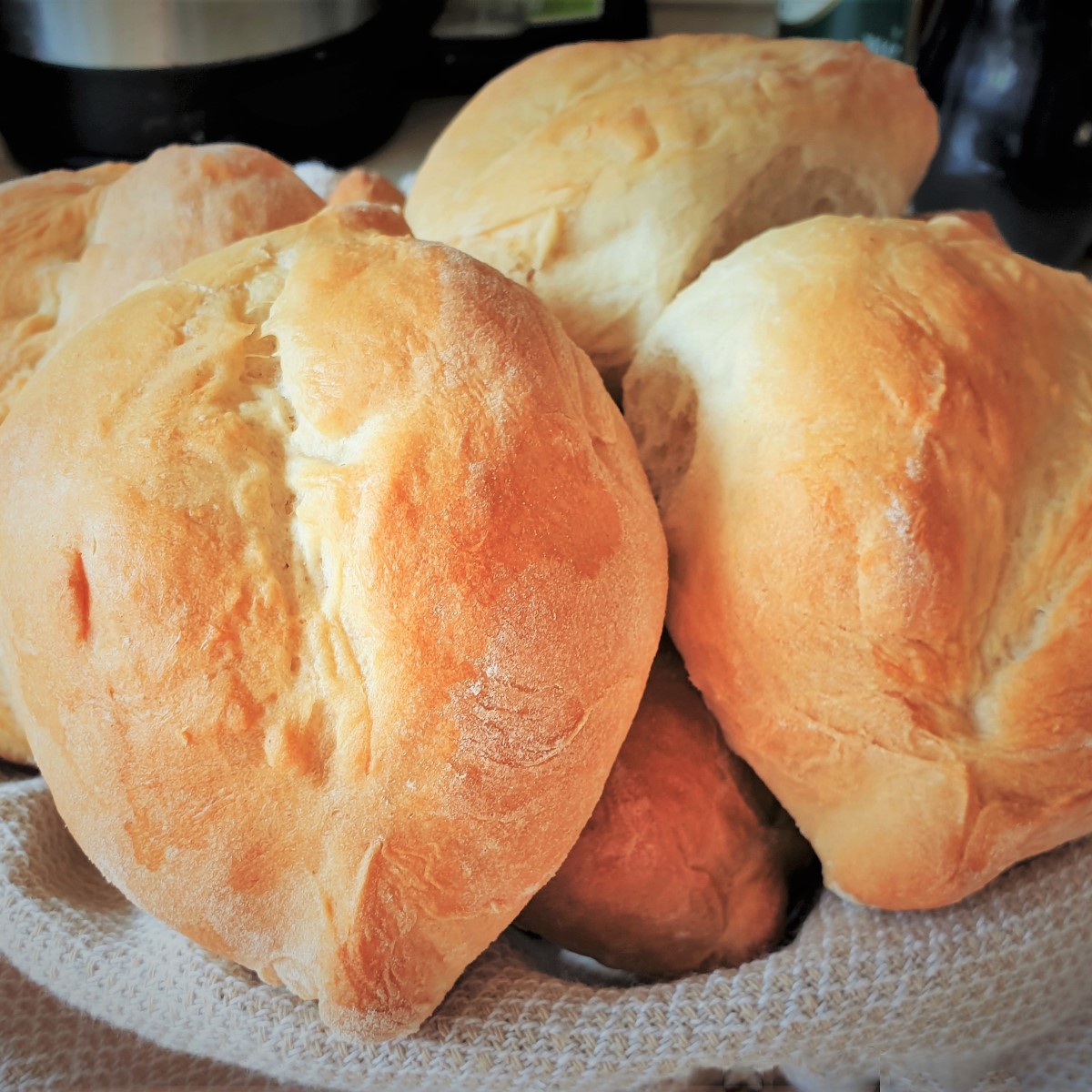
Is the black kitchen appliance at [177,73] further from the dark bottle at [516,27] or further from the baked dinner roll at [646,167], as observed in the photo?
the baked dinner roll at [646,167]

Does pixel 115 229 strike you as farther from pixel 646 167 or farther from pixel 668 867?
pixel 668 867

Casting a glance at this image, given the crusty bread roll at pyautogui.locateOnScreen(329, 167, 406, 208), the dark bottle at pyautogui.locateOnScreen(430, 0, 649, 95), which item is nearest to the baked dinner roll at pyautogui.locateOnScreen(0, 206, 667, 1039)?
the crusty bread roll at pyautogui.locateOnScreen(329, 167, 406, 208)

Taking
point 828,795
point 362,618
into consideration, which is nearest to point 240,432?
point 362,618

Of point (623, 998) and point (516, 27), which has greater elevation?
point (516, 27)

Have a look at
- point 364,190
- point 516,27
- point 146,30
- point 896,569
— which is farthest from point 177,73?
point 896,569

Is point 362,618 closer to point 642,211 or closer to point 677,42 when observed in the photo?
point 642,211

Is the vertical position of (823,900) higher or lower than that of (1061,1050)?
higher
